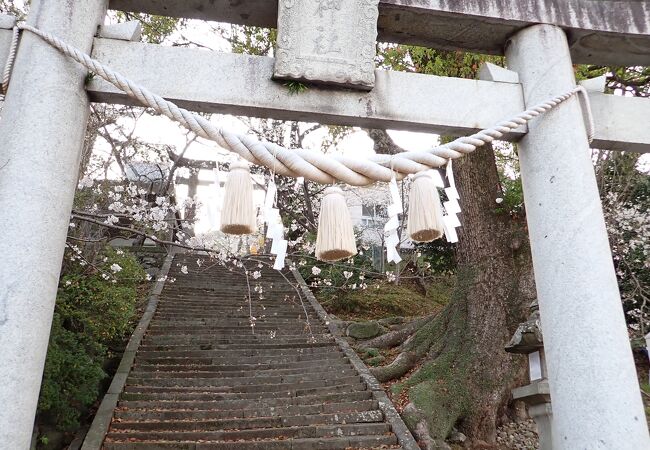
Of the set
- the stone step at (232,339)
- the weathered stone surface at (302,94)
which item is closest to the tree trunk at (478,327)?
the stone step at (232,339)

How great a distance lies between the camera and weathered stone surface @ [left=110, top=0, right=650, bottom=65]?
2.67 metres

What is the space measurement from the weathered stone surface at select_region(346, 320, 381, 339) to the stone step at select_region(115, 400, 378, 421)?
288 cm

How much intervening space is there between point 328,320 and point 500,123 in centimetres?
821

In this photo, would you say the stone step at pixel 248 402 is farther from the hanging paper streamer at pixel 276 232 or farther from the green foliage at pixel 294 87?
the green foliage at pixel 294 87

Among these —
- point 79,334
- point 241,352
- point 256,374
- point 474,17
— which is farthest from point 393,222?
point 241,352

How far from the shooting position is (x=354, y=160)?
7.11 ft

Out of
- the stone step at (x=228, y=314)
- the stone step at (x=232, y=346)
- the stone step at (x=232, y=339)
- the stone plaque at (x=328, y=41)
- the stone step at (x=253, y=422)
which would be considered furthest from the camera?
the stone step at (x=228, y=314)

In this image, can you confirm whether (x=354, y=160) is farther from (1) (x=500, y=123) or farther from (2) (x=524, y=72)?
(2) (x=524, y=72)

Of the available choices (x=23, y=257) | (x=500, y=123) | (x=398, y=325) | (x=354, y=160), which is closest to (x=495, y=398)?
(x=398, y=325)

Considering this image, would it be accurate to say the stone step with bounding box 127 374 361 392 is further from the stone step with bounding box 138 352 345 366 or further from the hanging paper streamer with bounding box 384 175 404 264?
the hanging paper streamer with bounding box 384 175 404 264

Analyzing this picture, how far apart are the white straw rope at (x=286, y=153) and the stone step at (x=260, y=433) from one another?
182 inches

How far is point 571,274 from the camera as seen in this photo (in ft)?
7.73

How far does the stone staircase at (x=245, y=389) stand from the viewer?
5708mm

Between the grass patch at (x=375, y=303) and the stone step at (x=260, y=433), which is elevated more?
the grass patch at (x=375, y=303)
